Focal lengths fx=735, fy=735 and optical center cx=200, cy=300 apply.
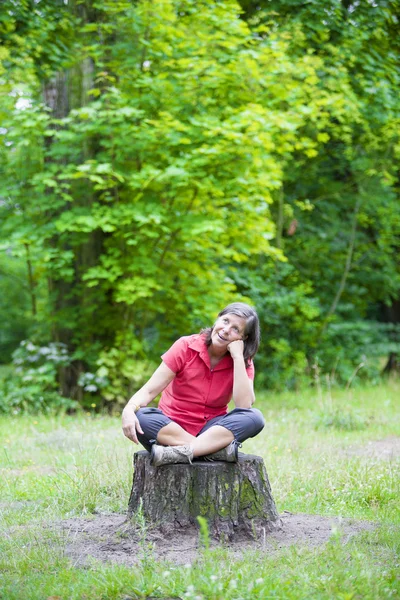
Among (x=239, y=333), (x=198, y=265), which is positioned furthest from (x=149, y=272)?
(x=239, y=333)

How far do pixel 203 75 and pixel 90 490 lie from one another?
5.85 m

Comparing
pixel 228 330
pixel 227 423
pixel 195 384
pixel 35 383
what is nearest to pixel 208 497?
pixel 227 423

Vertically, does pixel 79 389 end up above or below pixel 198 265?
below

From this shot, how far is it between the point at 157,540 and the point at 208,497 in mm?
384

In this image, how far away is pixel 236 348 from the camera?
457 centimetres

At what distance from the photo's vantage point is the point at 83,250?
34.7 feet

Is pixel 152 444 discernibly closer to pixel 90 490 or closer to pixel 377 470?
pixel 90 490

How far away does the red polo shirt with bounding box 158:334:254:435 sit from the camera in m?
4.65

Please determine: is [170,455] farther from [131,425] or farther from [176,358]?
[176,358]

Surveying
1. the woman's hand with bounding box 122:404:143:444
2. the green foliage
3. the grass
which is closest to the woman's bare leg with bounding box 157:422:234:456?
the woman's hand with bounding box 122:404:143:444

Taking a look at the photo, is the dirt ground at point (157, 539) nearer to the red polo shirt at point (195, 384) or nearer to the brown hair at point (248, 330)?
the red polo shirt at point (195, 384)

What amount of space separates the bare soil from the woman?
44 cm

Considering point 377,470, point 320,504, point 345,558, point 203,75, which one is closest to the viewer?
point 345,558

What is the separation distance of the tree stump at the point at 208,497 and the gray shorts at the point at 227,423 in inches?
5.7
